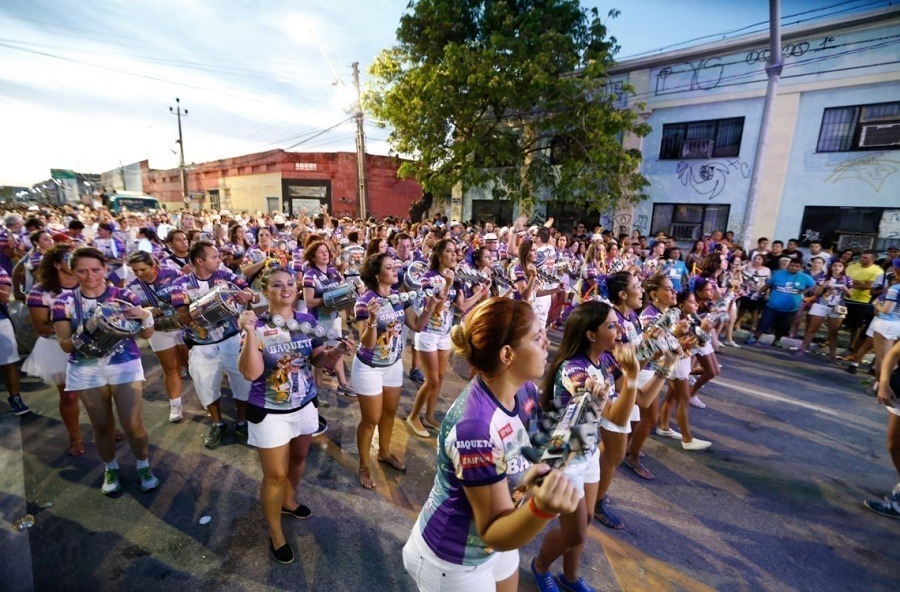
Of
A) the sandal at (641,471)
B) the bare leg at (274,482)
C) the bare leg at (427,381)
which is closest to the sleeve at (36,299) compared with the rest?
the bare leg at (274,482)

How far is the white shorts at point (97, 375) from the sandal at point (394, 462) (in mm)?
2427

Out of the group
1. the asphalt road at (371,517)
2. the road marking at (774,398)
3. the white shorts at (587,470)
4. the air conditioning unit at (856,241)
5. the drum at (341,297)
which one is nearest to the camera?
the white shorts at (587,470)

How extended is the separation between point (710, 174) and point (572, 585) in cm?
1582

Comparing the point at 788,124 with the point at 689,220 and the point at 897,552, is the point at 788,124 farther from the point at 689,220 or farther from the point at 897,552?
the point at 897,552

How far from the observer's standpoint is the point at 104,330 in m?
3.28

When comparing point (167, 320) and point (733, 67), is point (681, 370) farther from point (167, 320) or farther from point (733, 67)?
point (733, 67)

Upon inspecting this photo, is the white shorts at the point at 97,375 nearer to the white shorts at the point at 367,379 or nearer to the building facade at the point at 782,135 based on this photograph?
the white shorts at the point at 367,379

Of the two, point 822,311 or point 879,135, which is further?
point 879,135

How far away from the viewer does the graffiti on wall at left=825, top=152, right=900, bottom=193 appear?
11.7 metres

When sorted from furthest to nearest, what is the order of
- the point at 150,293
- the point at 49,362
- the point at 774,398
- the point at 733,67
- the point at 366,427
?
the point at 733,67, the point at 774,398, the point at 150,293, the point at 49,362, the point at 366,427

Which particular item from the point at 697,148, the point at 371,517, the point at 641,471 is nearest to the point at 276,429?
the point at 371,517

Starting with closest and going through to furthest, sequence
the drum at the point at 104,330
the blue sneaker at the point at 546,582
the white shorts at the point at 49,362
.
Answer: the blue sneaker at the point at 546,582
the drum at the point at 104,330
the white shorts at the point at 49,362

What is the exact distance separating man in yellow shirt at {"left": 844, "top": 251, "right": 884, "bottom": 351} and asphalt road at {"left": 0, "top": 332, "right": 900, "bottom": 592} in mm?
4418

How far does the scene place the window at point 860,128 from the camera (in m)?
11.5
